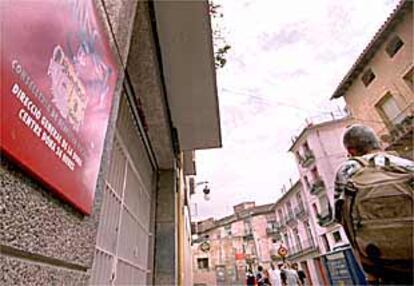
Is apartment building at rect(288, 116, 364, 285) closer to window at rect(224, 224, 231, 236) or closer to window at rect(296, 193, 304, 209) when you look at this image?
window at rect(296, 193, 304, 209)

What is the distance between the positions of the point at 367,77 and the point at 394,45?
6.83 feet

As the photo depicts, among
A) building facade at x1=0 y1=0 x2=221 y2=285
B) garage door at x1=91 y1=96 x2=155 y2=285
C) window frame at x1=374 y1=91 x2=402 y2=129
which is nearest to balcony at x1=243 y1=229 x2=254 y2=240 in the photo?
window frame at x1=374 y1=91 x2=402 y2=129

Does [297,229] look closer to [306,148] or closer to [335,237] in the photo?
[335,237]

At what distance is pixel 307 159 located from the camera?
74.4 ft

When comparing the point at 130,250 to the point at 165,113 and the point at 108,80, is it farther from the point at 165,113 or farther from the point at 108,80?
the point at 108,80

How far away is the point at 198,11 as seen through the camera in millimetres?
2475

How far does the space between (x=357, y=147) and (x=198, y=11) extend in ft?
5.32

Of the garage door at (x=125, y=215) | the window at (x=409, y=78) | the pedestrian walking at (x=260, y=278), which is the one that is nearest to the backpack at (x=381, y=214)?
the garage door at (x=125, y=215)

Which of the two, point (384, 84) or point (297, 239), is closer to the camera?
point (384, 84)

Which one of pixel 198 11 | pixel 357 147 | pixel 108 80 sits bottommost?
pixel 357 147

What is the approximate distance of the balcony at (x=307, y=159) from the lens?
2233cm

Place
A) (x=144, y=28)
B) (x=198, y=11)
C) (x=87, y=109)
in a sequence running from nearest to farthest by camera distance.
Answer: (x=87, y=109), (x=144, y=28), (x=198, y=11)

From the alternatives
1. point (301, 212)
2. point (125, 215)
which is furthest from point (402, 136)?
point (301, 212)

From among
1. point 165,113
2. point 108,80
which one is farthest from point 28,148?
point 165,113
